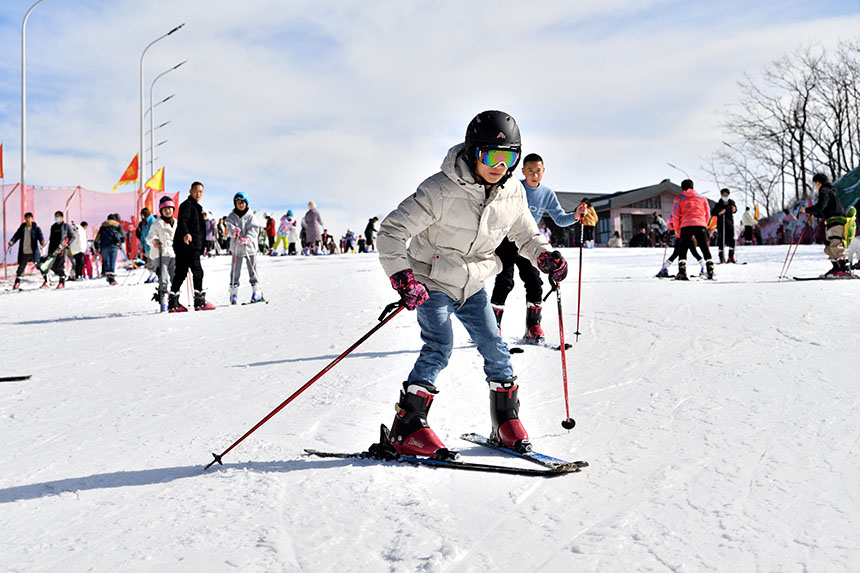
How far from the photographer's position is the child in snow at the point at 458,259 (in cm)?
304

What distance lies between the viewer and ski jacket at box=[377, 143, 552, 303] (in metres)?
3.08

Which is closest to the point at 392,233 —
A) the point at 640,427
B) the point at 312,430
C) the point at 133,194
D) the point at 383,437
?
the point at 383,437

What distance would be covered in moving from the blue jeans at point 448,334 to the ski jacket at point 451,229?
0.20ft

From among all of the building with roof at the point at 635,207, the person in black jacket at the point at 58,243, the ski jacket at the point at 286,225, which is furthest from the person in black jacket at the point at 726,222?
the building with roof at the point at 635,207

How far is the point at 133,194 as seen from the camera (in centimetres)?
2173

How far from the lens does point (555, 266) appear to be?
3328 millimetres

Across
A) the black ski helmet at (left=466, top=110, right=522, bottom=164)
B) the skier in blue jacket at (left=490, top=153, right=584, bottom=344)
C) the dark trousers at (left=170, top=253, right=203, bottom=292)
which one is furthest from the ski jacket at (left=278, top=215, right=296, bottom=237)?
the black ski helmet at (left=466, top=110, right=522, bottom=164)

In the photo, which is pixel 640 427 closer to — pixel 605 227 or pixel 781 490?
pixel 781 490

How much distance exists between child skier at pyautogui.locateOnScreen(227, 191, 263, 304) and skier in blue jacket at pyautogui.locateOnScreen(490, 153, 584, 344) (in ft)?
16.3

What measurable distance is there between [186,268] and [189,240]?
0.45 m

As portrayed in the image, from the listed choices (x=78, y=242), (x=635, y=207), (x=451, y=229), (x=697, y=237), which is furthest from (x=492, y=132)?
(x=635, y=207)

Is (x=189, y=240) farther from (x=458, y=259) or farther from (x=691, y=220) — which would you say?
(x=691, y=220)

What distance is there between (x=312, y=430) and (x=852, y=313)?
20.0 feet

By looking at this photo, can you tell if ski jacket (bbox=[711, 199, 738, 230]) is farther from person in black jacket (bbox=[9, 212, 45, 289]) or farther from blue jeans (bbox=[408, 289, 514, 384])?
person in black jacket (bbox=[9, 212, 45, 289])
